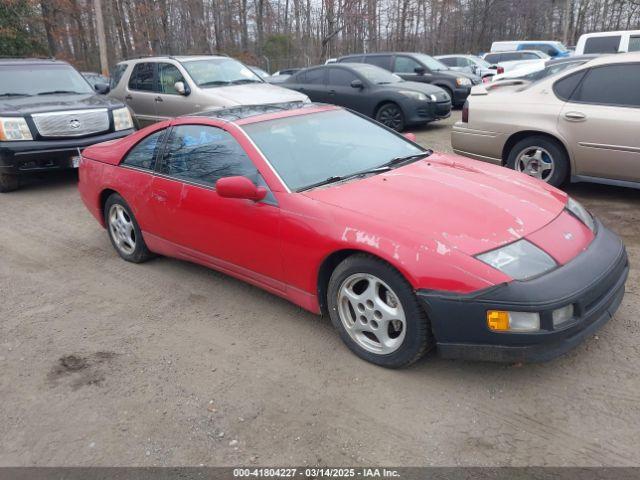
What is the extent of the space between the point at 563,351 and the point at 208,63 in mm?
8272

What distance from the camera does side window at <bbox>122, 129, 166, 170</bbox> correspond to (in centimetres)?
446

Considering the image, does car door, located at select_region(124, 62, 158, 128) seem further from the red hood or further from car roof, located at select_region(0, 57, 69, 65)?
the red hood

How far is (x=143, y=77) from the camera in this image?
978 cm

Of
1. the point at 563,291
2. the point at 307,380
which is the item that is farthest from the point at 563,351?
the point at 307,380

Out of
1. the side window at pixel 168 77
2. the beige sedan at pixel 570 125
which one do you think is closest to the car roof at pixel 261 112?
the beige sedan at pixel 570 125

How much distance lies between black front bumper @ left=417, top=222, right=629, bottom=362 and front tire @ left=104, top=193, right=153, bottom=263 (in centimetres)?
296

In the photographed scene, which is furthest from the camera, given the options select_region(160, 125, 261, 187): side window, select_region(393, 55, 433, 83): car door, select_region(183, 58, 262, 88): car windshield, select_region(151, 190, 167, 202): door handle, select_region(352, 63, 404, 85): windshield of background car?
select_region(393, 55, 433, 83): car door

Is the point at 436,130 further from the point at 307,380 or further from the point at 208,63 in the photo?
the point at 307,380

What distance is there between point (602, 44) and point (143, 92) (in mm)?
10438

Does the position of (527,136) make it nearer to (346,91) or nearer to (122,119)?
(346,91)

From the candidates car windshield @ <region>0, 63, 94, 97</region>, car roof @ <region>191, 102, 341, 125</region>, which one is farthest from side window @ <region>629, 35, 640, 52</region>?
car windshield @ <region>0, 63, 94, 97</region>

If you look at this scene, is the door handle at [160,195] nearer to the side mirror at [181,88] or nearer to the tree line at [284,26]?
the side mirror at [181,88]

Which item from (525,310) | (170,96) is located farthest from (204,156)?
(170,96)

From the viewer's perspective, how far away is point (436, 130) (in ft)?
36.6
